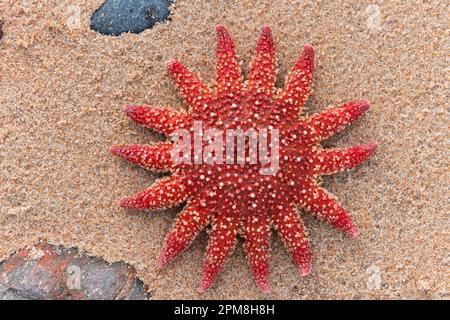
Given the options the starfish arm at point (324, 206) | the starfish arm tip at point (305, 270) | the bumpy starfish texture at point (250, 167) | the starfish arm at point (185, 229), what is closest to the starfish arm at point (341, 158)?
the bumpy starfish texture at point (250, 167)

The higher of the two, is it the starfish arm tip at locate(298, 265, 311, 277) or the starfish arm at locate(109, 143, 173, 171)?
the starfish arm at locate(109, 143, 173, 171)

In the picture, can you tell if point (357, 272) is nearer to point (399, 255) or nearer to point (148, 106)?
point (399, 255)

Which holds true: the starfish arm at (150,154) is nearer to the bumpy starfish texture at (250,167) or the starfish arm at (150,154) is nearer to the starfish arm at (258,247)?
the bumpy starfish texture at (250,167)

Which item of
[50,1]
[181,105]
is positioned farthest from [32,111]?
[181,105]

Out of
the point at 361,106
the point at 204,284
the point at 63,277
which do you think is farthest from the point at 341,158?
the point at 63,277

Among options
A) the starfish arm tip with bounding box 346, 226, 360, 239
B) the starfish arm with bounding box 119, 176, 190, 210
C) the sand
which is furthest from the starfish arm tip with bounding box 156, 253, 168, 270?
the starfish arm tip with bounding box 346, 226, 360, 239

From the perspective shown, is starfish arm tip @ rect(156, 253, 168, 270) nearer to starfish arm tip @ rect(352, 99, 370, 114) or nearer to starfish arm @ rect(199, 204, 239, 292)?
starfish arm @ rect(199, 204, 239, 292)
